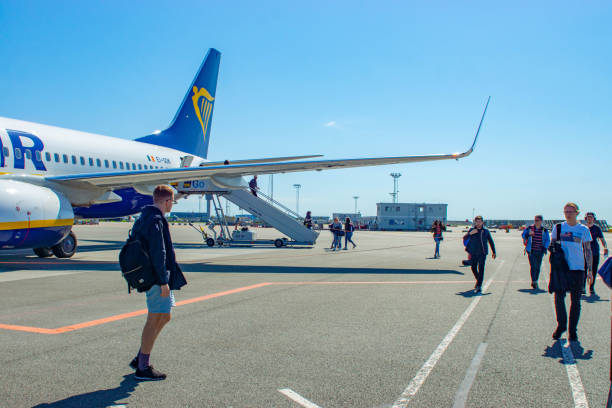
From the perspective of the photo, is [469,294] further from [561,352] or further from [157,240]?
[157,240]

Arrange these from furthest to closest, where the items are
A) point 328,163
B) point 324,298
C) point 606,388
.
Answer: point 328,163 → point 324,298 → point 606,388

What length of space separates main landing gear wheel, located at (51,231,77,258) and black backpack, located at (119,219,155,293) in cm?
1267

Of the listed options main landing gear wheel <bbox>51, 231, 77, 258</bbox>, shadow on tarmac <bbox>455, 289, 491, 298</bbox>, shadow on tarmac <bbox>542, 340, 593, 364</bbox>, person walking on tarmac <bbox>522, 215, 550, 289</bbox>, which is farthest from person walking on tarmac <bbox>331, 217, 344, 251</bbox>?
shadow on tarmac <bbox>542, 340, 593, 364</bbox>

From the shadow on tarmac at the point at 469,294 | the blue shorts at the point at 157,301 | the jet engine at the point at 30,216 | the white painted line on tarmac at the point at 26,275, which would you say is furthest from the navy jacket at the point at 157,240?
the jet engine at the point at 30,216

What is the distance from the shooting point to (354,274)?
40.5 feet

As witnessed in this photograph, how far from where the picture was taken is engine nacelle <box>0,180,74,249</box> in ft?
35.6

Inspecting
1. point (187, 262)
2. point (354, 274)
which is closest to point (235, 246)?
point (187, 262)

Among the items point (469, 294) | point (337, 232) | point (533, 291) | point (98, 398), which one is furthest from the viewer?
point (337, 232)

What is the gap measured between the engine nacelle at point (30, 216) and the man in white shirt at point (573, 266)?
1123cm

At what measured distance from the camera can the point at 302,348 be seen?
523cm

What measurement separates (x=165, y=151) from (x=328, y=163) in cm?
1062

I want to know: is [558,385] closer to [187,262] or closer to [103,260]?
[187,262]

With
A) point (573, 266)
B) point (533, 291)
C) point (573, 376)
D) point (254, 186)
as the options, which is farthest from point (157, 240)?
point (254, 186)

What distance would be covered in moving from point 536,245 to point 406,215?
2250 inches
